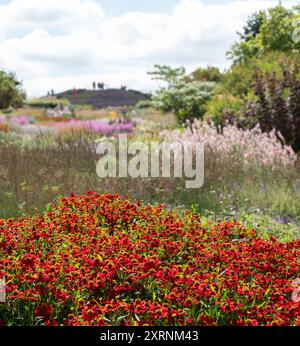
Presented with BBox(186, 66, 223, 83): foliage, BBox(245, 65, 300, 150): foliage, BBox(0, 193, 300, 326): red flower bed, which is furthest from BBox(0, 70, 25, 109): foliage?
BBox(0, 193, 300, 326): red flower bed

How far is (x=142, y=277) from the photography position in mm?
4645

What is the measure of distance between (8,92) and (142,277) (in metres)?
35.5

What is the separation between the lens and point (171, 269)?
4.88m

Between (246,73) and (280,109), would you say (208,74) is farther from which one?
(280,109)

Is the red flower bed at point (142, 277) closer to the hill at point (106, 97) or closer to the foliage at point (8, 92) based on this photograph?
the foliage at point (8, 92)

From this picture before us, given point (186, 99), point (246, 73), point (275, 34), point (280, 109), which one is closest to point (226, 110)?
point (280, 109)

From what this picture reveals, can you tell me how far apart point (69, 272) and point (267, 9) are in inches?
1114

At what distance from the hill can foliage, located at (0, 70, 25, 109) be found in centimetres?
1392

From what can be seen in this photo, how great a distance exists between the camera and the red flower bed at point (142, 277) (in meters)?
4.32

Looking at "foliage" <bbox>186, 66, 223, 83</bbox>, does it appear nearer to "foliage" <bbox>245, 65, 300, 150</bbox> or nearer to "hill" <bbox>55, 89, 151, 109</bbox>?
"foliage" <bbox>245, 65, 300, 150</bbox>

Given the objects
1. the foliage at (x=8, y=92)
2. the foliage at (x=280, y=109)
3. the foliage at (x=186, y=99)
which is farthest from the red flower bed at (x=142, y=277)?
the foliage at (x=8, y=92)

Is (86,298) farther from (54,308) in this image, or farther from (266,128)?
(266,128)

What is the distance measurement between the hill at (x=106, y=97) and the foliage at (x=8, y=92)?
548 inches
